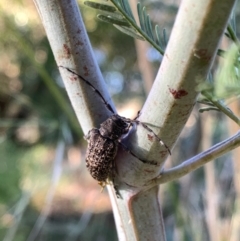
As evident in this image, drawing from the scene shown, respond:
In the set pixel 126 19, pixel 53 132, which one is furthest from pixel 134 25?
pixel 53 132

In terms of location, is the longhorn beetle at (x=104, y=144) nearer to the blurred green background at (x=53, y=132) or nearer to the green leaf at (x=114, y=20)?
the green leaf at (x=114, y=20)

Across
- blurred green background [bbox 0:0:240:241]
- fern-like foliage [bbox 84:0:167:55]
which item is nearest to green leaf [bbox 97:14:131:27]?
fern-like foliage [bbox 84:0:167:55]

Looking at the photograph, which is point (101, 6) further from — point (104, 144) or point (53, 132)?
point (53, 132)

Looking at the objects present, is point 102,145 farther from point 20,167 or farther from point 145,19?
point 20,167

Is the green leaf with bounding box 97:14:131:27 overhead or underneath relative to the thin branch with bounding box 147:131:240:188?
overhead

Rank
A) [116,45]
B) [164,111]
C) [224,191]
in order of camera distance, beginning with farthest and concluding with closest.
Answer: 1. [116,45]
2. [224,191]
3. [164,111]

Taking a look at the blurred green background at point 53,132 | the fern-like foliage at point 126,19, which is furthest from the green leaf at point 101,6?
the blurred green background at point 53,132

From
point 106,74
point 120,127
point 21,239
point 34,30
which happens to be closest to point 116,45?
point 106,74

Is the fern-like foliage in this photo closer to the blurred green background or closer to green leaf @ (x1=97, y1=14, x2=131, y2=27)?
green leaf @ (x1=97, y1=14, x2=131, y2=27)

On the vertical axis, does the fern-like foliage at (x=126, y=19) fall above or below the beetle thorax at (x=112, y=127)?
above
